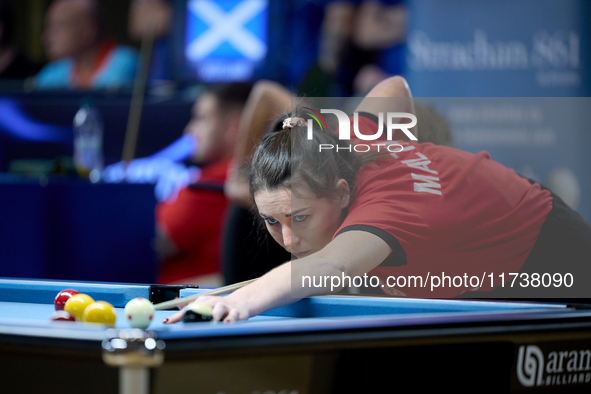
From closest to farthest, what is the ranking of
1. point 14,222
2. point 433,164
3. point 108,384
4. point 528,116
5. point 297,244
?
point 108,384, point 297,244, point 433,164, point 528,116, point 14,222

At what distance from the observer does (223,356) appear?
2.64 ft

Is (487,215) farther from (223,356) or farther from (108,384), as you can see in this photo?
(108,384)

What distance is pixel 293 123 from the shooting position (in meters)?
0.94

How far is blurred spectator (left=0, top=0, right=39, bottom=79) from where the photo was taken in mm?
5262

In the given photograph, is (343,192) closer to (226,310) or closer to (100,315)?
(226,310)

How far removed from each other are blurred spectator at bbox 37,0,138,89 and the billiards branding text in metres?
4.21

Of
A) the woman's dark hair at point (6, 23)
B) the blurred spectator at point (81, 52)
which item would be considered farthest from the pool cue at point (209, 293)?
the woman's dark hair at point (6, 23)

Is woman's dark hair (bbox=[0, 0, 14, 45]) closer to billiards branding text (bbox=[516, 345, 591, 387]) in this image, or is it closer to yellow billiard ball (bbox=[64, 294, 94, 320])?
yellow billiard ball (bbox=[64, 294, 94, 320])

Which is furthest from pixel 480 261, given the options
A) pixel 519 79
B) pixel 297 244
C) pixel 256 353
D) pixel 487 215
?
pixel 519 79

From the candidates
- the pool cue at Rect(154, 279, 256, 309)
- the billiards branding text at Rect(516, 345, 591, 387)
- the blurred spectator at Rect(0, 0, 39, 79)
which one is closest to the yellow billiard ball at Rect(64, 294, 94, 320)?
the pool cue at Rect(154, 279, 256, 309)

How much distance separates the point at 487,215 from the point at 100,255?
7.26 ft

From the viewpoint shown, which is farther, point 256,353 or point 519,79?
point 519,79

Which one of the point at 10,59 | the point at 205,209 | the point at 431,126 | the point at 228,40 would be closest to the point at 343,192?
the point at 431,126

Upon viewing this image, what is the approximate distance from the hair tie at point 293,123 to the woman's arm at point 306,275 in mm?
184
